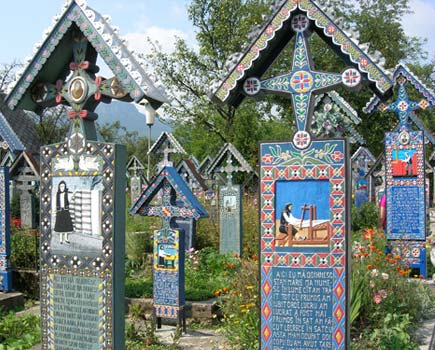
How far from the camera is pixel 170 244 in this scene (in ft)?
26.8

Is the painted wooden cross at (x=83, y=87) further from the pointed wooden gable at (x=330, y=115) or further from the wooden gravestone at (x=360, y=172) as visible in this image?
the wooden gravestone at (x=360, y=172)

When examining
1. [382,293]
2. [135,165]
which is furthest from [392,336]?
[135,165]

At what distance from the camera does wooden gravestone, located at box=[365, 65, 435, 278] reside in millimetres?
10695

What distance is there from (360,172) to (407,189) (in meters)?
12.4

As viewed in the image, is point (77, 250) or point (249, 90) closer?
point (77, 250)

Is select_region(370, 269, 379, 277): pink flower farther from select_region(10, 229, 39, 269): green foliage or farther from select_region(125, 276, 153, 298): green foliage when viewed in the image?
select_region(10, 229, 39, 269): green foliage

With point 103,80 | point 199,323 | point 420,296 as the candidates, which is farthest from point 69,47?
point 420,296

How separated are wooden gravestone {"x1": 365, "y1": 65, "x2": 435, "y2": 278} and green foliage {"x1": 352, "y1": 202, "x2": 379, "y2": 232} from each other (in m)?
5.83

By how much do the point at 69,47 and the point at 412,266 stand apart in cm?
788

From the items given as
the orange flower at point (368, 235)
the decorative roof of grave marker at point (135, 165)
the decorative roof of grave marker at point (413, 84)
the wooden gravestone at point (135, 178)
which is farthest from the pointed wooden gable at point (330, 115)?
the decorative roof of grave marker at point (135, 165)

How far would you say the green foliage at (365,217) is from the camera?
16.9m

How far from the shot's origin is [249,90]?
5.75 metres

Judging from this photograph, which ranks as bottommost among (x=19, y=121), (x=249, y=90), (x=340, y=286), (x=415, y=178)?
(x=340, y=286)

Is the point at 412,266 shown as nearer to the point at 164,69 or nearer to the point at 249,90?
the point at 249,90
